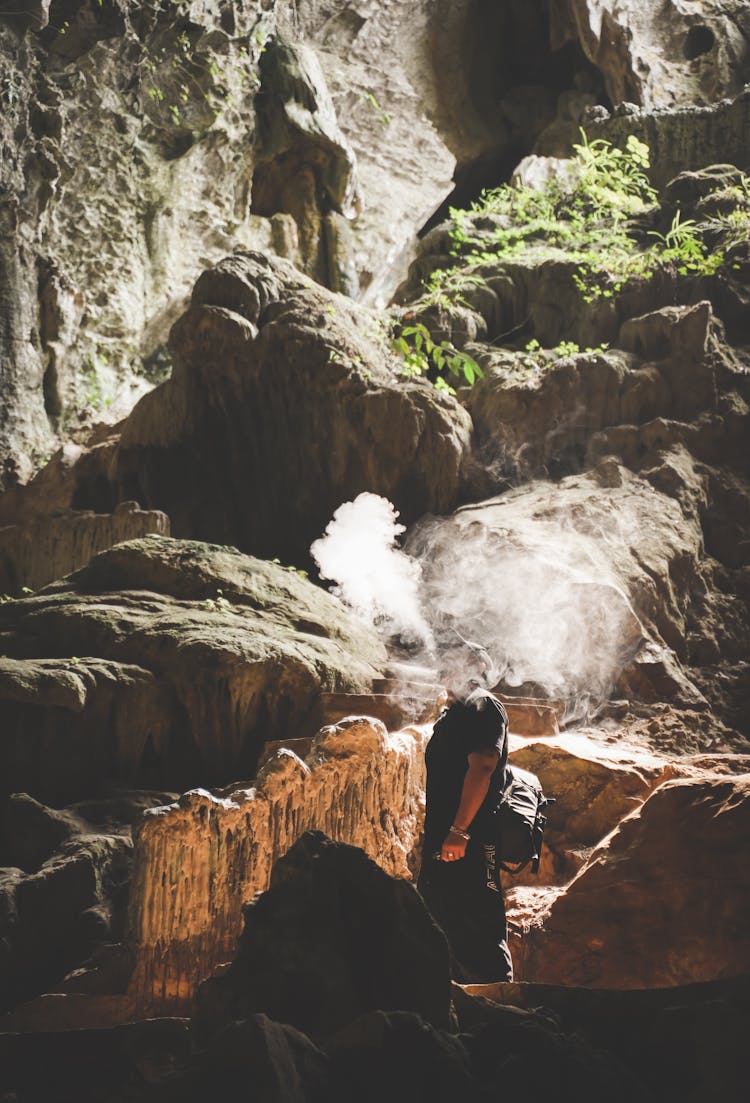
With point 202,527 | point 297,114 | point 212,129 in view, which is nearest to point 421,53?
point 297,114

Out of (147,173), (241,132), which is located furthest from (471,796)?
(241,132)

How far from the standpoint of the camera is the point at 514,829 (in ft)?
13.9

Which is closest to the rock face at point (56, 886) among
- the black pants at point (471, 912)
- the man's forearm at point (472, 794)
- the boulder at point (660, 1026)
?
the black pants at point (471, 912)

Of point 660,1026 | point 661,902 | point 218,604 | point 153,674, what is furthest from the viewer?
point 218,604

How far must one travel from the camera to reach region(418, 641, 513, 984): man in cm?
397

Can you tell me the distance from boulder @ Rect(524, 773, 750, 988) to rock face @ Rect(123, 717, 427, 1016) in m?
1.08

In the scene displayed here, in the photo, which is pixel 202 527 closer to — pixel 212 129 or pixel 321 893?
pixel 212 129

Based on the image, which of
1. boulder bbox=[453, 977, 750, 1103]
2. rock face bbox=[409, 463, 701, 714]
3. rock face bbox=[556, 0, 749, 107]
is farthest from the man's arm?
rock face bbox=[556, 0, 749, 107]

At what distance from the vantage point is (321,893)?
9.80 feet

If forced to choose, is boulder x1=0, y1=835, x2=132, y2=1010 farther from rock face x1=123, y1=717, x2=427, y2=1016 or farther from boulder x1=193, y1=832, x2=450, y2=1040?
boulder x1=193, y1=832, x2=450, y2=1040

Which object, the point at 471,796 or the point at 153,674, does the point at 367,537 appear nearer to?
the point at 153,674

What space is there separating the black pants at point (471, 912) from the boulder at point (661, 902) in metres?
0.73

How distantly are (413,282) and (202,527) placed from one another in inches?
270

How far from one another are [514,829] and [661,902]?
970mm
